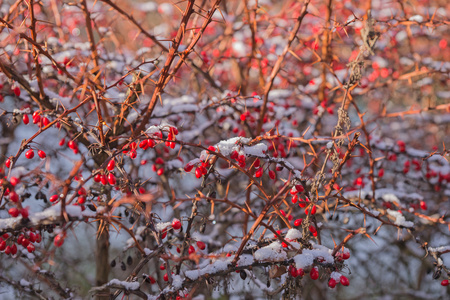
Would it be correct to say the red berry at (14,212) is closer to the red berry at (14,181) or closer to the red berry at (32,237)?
the red berry at (14,181)

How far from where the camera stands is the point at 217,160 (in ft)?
14.5

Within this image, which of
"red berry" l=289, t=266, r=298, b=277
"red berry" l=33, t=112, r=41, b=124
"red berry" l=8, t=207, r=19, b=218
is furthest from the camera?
"red berry" l=33, t=112, r=41, b=124

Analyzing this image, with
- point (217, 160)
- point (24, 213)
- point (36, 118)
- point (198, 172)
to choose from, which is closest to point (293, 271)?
point (198, 172)

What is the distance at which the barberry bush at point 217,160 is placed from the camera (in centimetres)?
187

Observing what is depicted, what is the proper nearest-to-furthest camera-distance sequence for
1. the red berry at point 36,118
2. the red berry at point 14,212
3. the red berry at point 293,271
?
the red berry at point 14,212 → the red berry at point 293,271 → the red berry at point 36,118

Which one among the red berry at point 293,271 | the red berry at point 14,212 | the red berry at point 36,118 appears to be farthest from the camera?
the red berry at point 36,118

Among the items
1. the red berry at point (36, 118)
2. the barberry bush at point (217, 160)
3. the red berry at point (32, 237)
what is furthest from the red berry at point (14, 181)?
the red berry at point (36, 118)

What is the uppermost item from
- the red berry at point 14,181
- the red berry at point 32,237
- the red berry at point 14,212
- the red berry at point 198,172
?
the red berry at point 198,172

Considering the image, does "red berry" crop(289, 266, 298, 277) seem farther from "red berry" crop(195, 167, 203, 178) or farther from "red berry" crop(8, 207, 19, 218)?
"red berry" crop(8, 207, 19, 218)

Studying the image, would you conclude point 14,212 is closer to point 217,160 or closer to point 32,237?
point 32,237

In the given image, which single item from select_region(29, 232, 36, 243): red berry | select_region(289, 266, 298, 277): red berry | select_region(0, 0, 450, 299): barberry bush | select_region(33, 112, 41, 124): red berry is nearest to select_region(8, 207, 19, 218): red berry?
select_region(0, 0, 450, 299): barberry bush

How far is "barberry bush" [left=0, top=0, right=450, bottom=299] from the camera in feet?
6.15

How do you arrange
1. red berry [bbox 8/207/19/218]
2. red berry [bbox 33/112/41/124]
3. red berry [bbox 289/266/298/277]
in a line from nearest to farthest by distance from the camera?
red berry [bbox 8/207/19/218]
red berry [bbox 289/266/298/277]
red berry [bbox 33/112/41/124]

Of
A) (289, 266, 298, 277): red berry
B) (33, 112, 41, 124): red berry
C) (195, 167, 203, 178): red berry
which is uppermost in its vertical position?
(33, 112, 41, 124): red berry
